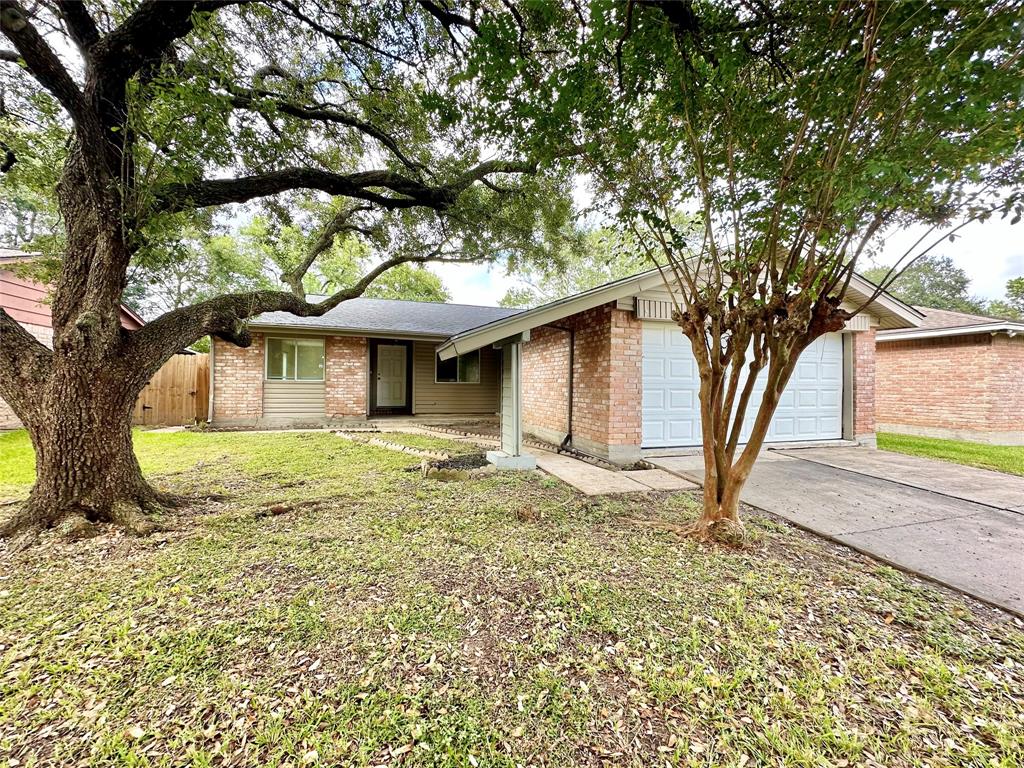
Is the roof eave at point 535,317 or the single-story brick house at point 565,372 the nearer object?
the roof eave at point 535,317

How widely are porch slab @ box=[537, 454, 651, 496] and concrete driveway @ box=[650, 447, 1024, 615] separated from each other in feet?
3.25

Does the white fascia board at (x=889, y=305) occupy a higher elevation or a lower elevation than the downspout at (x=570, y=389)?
higher

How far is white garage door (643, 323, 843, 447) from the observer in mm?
6641

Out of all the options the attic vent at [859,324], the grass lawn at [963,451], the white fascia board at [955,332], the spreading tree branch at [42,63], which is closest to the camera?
the spreading tree branch at [42,63]

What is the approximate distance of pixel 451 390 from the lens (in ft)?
39.2

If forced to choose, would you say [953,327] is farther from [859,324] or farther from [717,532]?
[717,532]

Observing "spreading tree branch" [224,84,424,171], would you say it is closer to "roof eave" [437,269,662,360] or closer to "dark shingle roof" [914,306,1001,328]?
"roof eave" [437,269,662,360]

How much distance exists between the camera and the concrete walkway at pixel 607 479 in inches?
194

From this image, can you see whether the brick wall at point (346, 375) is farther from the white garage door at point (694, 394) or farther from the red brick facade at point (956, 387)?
the red brick facade at point (956, 387)

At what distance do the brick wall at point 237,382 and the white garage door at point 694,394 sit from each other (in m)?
9.42

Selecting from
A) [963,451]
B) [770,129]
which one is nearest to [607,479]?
[770,129]

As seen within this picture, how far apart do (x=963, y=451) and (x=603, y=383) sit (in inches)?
297

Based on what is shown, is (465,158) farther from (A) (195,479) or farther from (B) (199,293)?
(B) (199,293)

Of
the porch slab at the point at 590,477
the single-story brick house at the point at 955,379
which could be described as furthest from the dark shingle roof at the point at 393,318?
the single-story brick house at the point at 955,379
